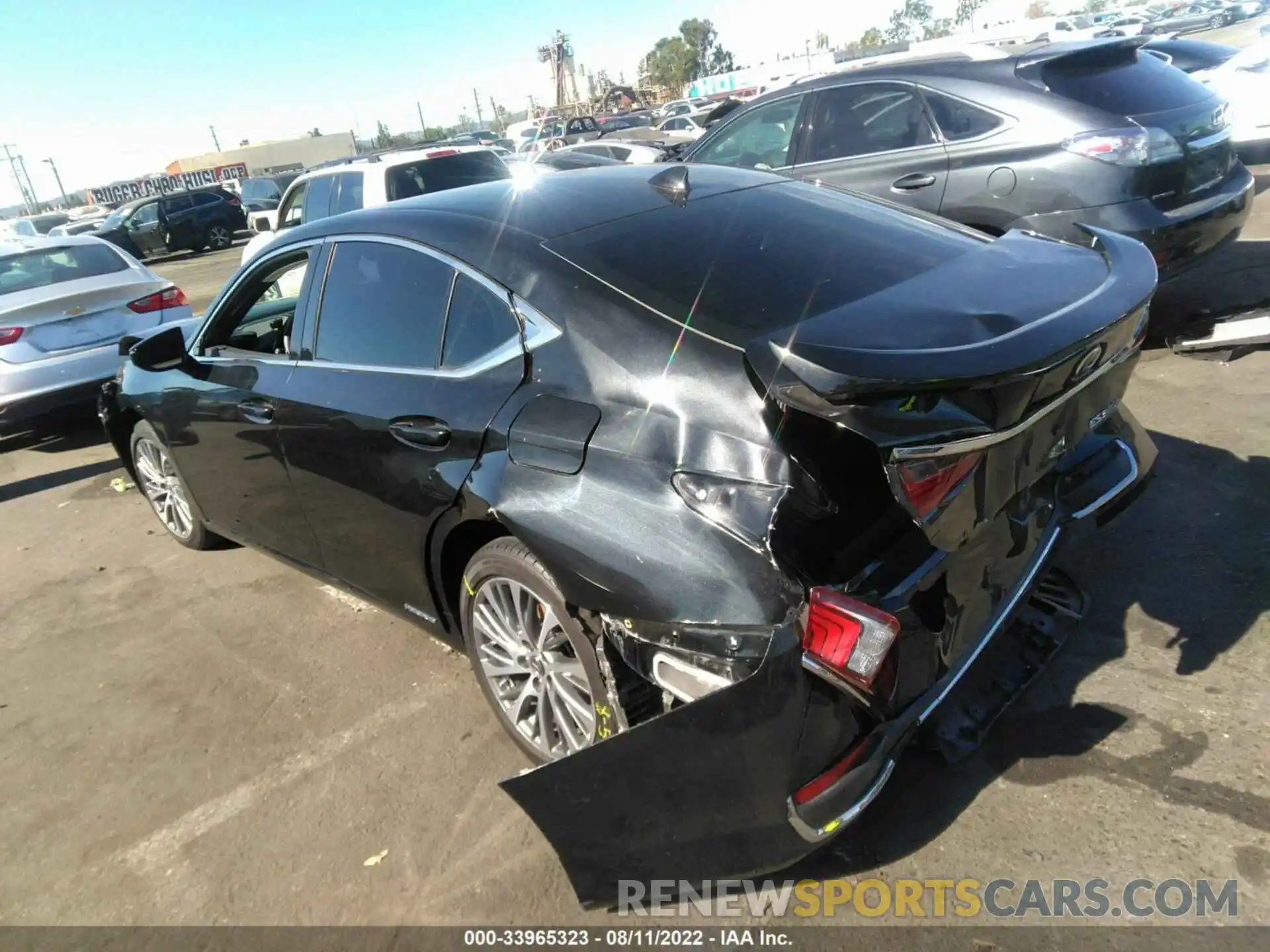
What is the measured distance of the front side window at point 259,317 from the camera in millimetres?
3785

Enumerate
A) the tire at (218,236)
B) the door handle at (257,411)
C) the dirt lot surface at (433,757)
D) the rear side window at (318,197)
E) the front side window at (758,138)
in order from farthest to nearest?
1. the tire at (218,236)
2. the rear side window at (318,197)
3. the front side window at (758,138)
4. the door handle at (257,411)
5. the dirt lot surface at (433,757)

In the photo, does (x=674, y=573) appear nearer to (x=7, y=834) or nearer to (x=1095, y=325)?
(x=1095, y=325)

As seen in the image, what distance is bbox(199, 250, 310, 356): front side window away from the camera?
12.4 feet

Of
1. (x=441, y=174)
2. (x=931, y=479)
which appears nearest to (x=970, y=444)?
(x=931, y=479)

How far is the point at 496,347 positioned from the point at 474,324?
0.15 metres

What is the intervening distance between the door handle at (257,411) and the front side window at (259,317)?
0.25m

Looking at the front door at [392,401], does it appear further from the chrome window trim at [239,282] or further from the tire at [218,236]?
the tire at [218,236]

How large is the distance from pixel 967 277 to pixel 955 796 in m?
1.44

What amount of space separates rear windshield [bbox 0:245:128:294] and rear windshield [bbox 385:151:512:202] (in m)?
2.59

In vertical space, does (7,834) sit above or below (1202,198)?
below

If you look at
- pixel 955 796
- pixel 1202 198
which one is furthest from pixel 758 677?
pixel 1202 198

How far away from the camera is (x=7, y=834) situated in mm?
2980

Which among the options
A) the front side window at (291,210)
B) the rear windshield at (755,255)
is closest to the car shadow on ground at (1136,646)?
the rear windshield at (755,255)

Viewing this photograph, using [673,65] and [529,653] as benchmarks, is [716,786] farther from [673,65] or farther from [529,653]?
[673,65]
